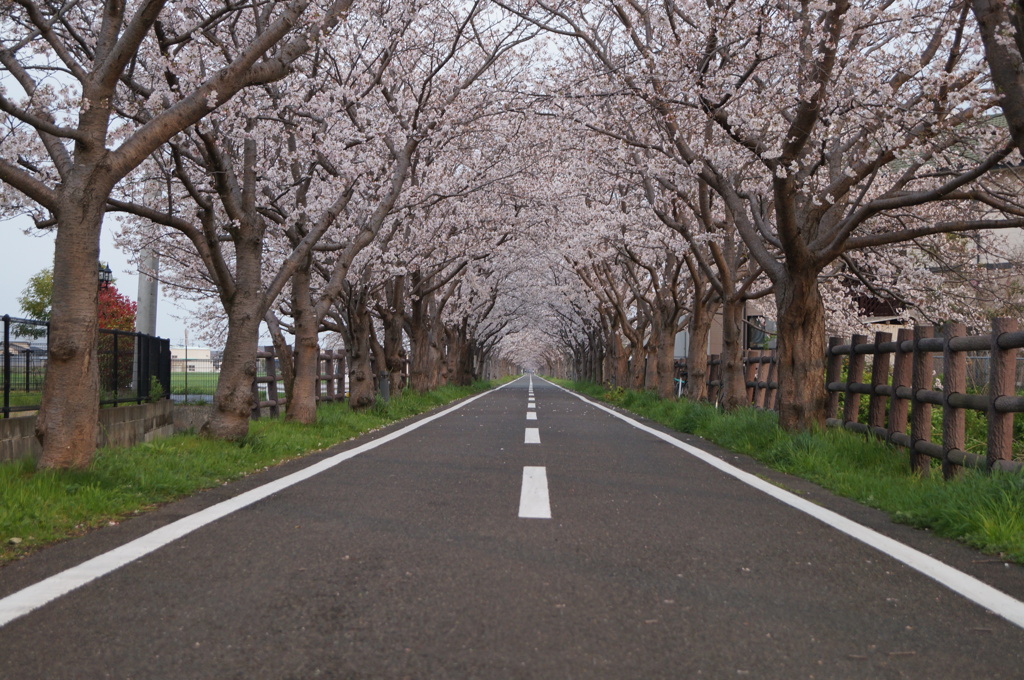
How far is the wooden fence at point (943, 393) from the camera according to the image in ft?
22.1

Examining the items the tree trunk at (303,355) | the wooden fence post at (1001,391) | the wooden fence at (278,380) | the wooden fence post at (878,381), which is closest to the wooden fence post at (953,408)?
the wooden fence post at (1001,391)

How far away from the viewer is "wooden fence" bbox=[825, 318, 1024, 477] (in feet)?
22.1

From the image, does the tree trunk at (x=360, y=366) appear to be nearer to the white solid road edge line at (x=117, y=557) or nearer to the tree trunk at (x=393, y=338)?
the tree trunk at (x=393, y=338)

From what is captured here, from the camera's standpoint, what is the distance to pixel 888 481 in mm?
7492

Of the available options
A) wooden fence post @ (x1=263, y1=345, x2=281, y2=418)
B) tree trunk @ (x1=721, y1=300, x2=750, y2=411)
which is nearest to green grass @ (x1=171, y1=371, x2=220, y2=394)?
wooden fence post @ (x1=263, y1=345, x2=281, y2=418)

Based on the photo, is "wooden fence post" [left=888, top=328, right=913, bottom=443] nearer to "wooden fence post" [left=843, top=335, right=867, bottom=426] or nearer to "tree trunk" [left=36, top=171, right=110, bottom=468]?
"wooden fence post" [left=843, top=335, right=867, bottom=426]

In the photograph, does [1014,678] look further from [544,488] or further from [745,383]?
[745,383]

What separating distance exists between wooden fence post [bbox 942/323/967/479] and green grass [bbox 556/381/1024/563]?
8.2 inches

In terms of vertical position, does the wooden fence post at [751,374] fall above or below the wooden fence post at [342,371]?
above

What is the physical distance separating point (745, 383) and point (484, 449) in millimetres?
9393

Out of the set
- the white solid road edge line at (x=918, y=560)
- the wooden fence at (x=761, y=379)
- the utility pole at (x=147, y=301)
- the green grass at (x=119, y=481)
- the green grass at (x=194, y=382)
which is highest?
the utility pole at (x=147, y=301)

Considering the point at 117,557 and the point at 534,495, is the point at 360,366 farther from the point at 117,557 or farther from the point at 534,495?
the point at 117,557

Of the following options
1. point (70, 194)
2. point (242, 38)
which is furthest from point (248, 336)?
point (242, 38)

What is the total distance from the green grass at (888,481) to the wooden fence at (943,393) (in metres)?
0.24
